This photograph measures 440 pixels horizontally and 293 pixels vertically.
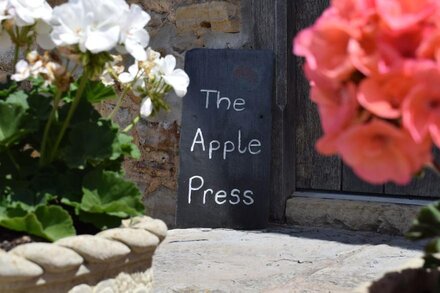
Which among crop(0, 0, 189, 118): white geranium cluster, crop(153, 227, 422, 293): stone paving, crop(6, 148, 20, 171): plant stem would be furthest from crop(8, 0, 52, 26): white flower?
crop(153, 227, 422, 293): stone paving

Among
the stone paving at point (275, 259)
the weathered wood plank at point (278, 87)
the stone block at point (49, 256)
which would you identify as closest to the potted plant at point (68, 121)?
the stone block at point (49, 256)

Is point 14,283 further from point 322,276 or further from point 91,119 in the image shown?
point 322,276

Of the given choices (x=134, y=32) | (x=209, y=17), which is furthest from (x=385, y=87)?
(x=209, y=17)

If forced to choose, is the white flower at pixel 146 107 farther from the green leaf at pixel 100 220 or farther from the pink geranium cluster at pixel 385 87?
the pink geranium cluster at pixel 385 87

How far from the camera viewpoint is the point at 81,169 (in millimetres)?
1502

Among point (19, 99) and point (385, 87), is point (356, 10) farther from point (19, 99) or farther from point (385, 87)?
point (19, 99)

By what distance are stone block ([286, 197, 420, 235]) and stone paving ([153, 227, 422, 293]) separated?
0.17 feet

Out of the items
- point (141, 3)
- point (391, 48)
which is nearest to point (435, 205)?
point (391, 48)

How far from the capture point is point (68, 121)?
4.93ft

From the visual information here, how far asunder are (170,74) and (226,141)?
6.78 feet

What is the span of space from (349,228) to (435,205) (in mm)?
2575

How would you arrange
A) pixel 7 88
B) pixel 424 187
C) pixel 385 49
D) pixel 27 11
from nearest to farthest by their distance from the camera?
1. pixel 385 49
2. pixel 27 11
3. pixel 7 88
4. pixel 424 187

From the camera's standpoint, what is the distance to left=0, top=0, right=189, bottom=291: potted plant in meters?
1.36

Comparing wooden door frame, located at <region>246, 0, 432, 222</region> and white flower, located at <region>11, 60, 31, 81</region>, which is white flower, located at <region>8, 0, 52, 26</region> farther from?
wooden door frame, located at <region>246, 0, 432, 222</region>
